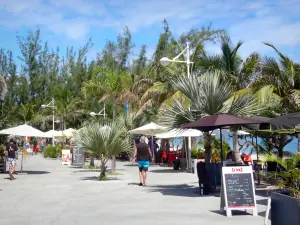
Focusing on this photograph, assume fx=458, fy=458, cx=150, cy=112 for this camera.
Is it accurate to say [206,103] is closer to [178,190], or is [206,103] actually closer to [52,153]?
[178,190]

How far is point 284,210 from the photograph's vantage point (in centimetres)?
616

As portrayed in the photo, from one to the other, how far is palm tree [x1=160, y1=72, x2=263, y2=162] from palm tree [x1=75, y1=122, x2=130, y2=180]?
148 inches

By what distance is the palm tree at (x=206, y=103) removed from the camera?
508 inches

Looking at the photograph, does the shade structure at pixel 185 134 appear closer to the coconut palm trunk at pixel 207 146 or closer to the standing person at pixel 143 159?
the standing person at pixel 143 159

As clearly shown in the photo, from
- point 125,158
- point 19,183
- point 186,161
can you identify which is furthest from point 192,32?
point 19,183

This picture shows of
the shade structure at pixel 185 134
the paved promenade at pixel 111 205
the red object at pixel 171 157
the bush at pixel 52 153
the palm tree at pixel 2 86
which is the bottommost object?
Result: the paved promenade at pixel 111 205

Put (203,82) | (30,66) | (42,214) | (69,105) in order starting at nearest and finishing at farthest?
(42,214), (203,82), (69,105), (30,66)

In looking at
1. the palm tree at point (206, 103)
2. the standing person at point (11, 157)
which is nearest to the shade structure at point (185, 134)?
the palm tree at point (206, 103)

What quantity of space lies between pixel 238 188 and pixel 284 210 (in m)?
3.33

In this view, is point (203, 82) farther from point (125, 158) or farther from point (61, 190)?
point (125, 158)

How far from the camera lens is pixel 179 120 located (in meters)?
13.5

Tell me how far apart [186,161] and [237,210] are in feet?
40.4

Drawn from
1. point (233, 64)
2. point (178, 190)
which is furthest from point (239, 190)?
point (233, 64)

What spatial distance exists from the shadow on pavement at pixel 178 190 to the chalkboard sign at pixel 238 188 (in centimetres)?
288
